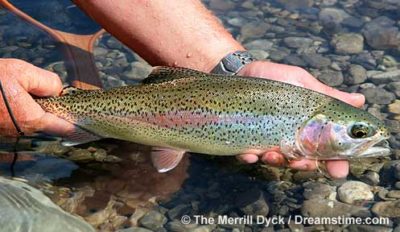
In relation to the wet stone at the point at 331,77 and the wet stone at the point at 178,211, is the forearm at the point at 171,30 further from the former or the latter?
the wet stone at the point at 331,77

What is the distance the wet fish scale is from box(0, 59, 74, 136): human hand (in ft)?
0.63

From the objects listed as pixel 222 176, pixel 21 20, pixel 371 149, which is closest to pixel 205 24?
pixel 222 176

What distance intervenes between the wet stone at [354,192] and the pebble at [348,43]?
1.94 meters

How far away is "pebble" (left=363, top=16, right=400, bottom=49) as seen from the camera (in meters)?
6.00

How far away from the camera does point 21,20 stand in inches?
245

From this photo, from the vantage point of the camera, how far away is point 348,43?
19.8ft

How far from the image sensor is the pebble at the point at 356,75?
18.0 feet

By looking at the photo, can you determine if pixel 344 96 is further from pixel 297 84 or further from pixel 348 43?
pixel 348 43

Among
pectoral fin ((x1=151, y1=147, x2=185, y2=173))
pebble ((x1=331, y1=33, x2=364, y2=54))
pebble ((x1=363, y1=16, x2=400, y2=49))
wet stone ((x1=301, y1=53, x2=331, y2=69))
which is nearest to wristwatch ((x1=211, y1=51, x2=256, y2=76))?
pectoral fin ((x1=151, y1=147, x2=185, y2=173))

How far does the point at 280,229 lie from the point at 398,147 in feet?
3.96

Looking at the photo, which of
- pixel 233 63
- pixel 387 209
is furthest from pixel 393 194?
pixel 233 63

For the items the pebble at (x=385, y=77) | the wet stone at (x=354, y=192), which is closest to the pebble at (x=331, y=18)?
the pebble at (x=385, y=77)

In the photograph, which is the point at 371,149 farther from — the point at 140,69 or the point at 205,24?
the point at 140,69

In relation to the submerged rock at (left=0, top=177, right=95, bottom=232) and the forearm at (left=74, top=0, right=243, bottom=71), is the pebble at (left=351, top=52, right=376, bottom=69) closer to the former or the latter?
the forearm at (left=74, top=0, right=243, bottom=71)
